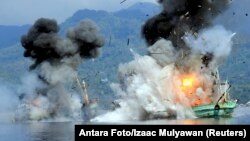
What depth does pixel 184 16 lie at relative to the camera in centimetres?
14538

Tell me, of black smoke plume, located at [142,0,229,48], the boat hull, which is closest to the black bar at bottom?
the boat hull

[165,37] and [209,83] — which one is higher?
[165,37]

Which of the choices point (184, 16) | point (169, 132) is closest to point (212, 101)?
point (184, 16)

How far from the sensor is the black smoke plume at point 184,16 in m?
144

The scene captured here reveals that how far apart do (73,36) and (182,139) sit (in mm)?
137063

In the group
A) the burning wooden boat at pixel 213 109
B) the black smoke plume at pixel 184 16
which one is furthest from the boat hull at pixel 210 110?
the black smoke plume at pixel 184 16

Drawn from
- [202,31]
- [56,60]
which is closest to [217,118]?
[202,31]

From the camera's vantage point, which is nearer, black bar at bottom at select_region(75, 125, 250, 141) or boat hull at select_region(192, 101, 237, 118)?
black bar at bottom at select_region(75, 125, 250, 141)

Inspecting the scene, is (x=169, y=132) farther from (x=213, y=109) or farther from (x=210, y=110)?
(x=213, y=109)

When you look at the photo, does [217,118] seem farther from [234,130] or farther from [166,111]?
[234,130]

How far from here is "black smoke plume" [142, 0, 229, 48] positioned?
14362 centimetres

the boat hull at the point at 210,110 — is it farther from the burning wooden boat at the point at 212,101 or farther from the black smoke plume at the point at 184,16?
the black smoke plume at the point at 184,16

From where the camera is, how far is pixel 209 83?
467 ft

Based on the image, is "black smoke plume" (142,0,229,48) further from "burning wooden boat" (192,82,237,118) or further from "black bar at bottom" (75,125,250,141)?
"black bar at bottom" (75,125,250,141)
